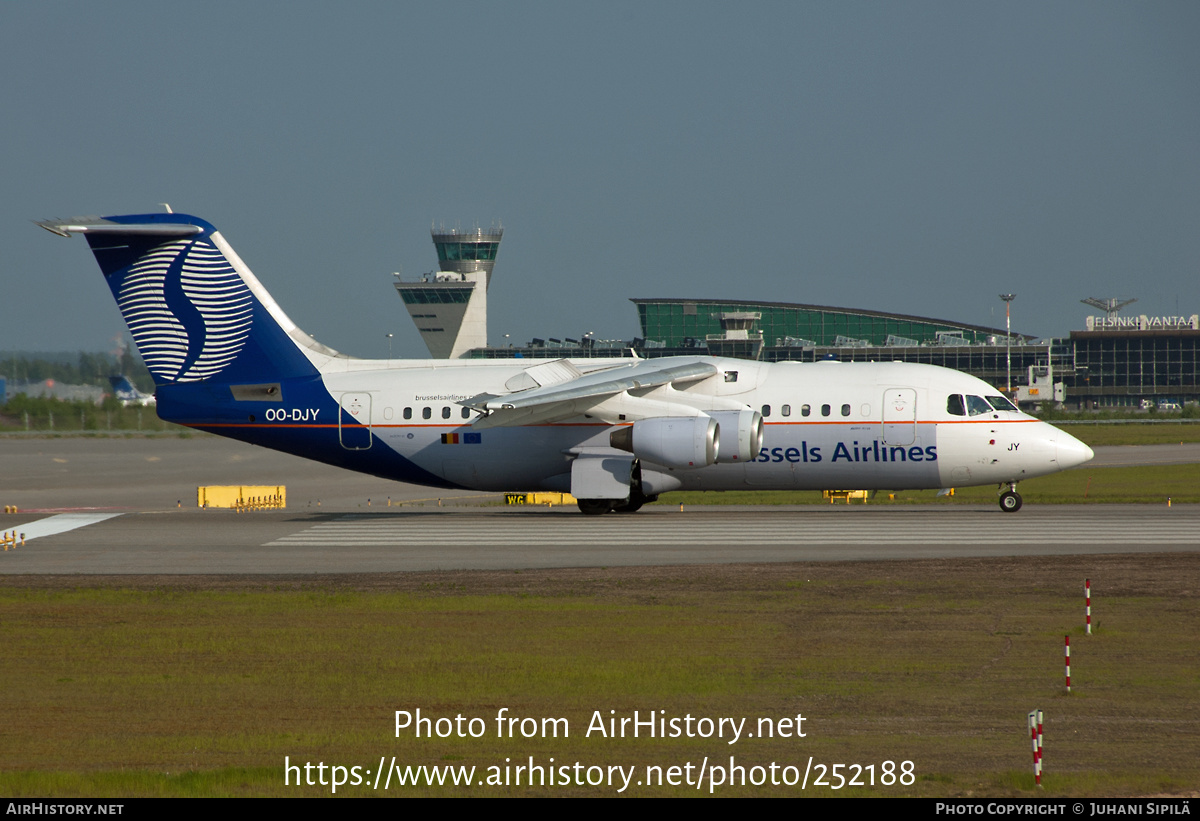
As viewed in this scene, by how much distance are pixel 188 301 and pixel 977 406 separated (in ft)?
61.2

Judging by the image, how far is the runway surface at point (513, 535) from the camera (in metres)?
20.2

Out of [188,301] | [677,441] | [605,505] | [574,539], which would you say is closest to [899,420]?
[677,441]

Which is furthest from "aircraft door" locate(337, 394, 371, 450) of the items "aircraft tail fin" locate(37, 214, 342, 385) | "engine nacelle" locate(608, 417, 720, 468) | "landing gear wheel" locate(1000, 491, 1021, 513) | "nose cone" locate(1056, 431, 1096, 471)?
"nose cone" locate(1056, 431, 1096, 471)

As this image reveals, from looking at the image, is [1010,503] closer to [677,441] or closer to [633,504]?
[677,441]

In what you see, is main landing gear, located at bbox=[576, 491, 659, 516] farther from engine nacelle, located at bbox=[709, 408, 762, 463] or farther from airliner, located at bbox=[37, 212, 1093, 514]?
engine nacelle, located at bbox=[709, 408, 762, 463]

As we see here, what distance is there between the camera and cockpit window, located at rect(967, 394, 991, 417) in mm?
26984

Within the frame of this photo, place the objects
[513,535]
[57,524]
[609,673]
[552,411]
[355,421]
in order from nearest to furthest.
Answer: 1. [609,673]
2. [513,535]
3. [57,524]
4. [552,411]
5. [355,421]

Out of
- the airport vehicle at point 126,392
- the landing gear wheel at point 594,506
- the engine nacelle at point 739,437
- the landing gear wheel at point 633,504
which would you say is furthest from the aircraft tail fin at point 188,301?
the airport vehicle at point 126,392

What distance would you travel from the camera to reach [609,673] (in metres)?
11.5

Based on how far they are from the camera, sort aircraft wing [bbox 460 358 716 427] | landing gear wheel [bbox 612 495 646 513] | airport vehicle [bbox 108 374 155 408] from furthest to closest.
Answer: airport vehicle [bbox 108 374 155 408] → landing gear wheel [bbox 612 495 646 513] → aircraft wing [bbox 460 358 716 427]

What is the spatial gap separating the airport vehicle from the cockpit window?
46.9 metres

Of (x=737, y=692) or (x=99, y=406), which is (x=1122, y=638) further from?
(x=99, y=406)

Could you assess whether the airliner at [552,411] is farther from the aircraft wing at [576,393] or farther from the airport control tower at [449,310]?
the airport control tower at [449,310]

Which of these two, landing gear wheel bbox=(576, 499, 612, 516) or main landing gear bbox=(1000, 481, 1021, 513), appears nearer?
main landing gear bbox=(1000, 481, 1021, 513)
